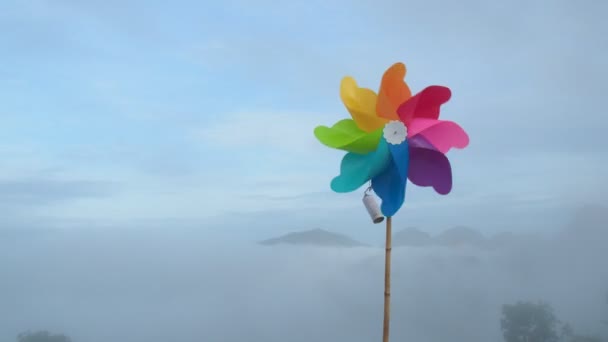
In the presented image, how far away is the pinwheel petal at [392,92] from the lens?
5594 millimetres

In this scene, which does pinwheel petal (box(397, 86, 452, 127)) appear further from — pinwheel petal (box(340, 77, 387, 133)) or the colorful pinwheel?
pinwheel petal (box(340, 77, 387, 133))

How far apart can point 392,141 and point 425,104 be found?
0.45 metres

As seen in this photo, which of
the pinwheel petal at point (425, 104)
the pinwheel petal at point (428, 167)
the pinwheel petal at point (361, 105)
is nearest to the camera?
the pinwheel petal at point (425, 104)

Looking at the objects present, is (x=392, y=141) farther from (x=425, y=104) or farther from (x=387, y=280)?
(x=387, y=280)

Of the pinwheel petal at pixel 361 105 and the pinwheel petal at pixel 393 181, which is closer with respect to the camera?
the pinwheel petal at pixel 393 181

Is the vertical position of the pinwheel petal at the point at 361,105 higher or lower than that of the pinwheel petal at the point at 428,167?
higher

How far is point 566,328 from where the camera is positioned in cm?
1389

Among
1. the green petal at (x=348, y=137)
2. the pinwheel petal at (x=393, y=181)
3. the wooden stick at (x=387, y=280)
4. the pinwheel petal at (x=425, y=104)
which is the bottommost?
the wooden stick at (x=387, y=280)

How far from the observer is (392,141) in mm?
5594

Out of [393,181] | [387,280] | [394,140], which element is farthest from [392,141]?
[387,280]

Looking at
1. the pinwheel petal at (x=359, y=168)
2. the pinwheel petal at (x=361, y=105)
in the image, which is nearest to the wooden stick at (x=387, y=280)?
the pinwheel petal at (x=359, y=168)

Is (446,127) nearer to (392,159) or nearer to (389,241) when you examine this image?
(392,159)

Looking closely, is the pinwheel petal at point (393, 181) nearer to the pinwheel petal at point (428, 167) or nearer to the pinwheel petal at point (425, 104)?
the pinwheel petal at point (428, 167)

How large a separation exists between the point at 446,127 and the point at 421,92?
0.39 meters
